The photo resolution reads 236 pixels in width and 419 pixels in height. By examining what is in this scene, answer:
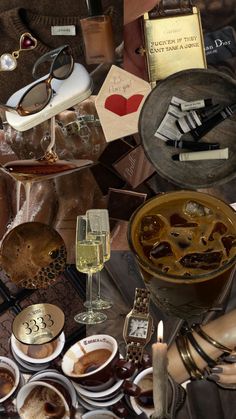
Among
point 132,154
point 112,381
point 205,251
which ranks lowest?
point 112,381

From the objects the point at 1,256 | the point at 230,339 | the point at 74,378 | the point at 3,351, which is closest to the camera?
the point at 74,378

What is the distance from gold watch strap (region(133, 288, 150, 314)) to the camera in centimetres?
176

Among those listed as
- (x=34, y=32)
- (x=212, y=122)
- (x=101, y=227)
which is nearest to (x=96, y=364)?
(x=101, y=227)

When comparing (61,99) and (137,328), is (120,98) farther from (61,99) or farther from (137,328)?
(137,328)

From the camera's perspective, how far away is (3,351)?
2.01 meters

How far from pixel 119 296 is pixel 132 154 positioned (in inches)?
16.9

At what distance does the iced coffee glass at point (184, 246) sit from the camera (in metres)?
1.53

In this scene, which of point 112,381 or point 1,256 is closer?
point 112,381

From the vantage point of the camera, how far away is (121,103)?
5.79ft

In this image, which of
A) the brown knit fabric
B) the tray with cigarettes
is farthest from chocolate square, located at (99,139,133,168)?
the brown knit fabric

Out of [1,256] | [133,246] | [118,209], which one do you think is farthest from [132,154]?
[1,256]

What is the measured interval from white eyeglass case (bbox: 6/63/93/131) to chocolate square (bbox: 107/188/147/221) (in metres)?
0.34

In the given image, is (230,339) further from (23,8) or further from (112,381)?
(23,8)

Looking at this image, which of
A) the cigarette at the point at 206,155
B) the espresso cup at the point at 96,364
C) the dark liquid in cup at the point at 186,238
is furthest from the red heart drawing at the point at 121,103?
the espresso cup at the point at 96,364
